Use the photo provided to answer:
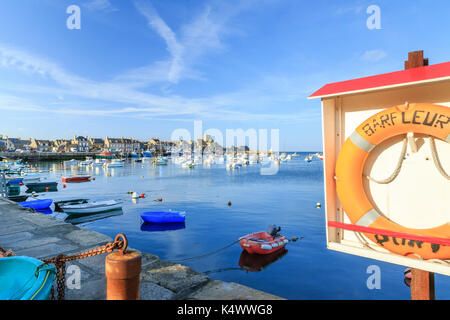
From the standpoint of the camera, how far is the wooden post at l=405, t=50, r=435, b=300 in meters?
2.85

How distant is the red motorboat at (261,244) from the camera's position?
1028 cm

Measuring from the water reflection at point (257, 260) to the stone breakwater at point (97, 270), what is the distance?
5745 mm

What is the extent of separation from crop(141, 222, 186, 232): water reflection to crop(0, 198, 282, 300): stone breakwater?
309 inches

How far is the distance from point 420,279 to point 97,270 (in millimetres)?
4251

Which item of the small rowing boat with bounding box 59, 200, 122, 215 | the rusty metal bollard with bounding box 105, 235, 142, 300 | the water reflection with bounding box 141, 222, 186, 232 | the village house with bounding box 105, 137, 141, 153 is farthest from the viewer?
the village house with bounding box 105, 137, 141, 153

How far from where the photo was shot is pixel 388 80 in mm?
2723

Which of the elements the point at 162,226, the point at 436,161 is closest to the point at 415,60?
the point at 436,161

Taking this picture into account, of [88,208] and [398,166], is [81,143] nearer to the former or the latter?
[88,208]

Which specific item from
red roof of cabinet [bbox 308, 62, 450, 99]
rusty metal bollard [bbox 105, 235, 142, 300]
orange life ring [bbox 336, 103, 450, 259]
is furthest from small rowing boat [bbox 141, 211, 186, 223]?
red roof of cabinet [bbox 308, 62, 450, 99]

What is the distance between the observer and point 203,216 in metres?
17.4

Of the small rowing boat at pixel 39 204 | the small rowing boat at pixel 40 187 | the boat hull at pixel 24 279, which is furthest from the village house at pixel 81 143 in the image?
the boat hull at pixel 24 279

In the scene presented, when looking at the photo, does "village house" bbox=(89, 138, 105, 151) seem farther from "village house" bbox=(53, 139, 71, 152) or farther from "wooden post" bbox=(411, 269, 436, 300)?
"wooden post" bbox=(411, 269, 436, 300)
